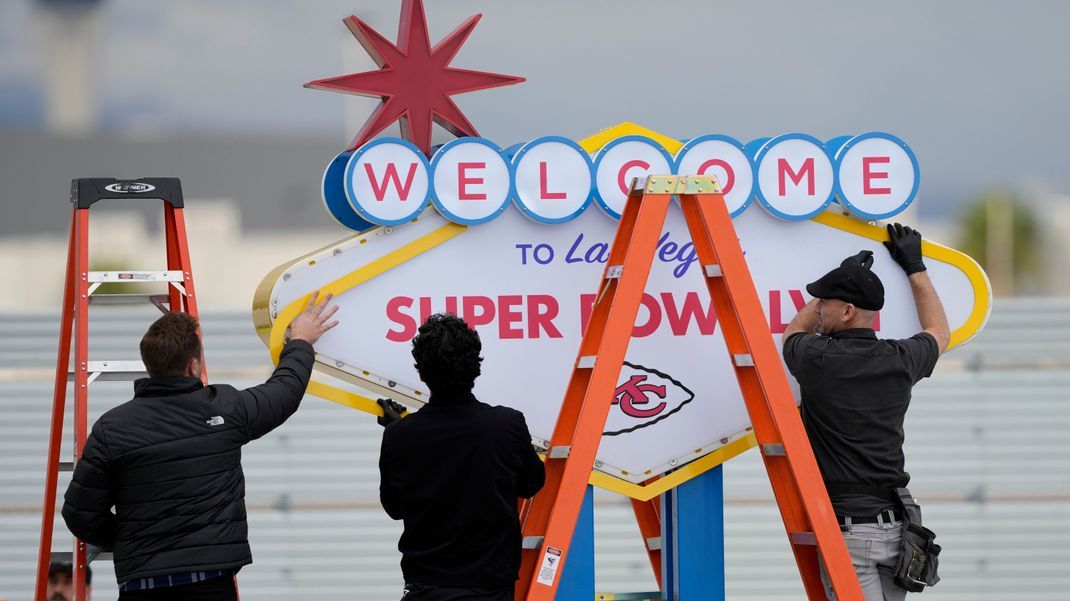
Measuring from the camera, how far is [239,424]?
12.1ft

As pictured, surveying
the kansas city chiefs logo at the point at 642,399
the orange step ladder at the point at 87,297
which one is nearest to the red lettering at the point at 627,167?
the kansas city chiefs logo at the point at 642,399

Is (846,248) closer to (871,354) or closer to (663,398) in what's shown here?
(871,354)

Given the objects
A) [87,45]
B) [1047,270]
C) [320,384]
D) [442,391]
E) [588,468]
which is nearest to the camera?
[442,391]

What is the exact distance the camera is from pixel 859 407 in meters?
4.19

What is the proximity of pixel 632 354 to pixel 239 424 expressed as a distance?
1551 mm

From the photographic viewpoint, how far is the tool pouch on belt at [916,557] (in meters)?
4.12

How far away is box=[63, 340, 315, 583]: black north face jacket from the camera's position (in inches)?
139

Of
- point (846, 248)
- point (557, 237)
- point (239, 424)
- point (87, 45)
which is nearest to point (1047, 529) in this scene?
point (846, 248)

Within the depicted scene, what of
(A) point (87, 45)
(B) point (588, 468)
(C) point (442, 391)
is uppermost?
(A) point (87, 45)

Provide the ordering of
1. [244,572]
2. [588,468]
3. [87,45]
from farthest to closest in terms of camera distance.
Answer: [87,45] → [244,572] → [588,468]

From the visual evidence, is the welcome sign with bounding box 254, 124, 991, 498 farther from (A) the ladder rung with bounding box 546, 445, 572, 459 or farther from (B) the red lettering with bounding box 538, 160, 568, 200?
(A) the ladder rung with bounding box 546, 445, 572, 459

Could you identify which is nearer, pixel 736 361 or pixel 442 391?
pixel 442 391

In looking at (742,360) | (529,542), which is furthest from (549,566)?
(742,360)

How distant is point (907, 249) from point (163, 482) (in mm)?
2861
